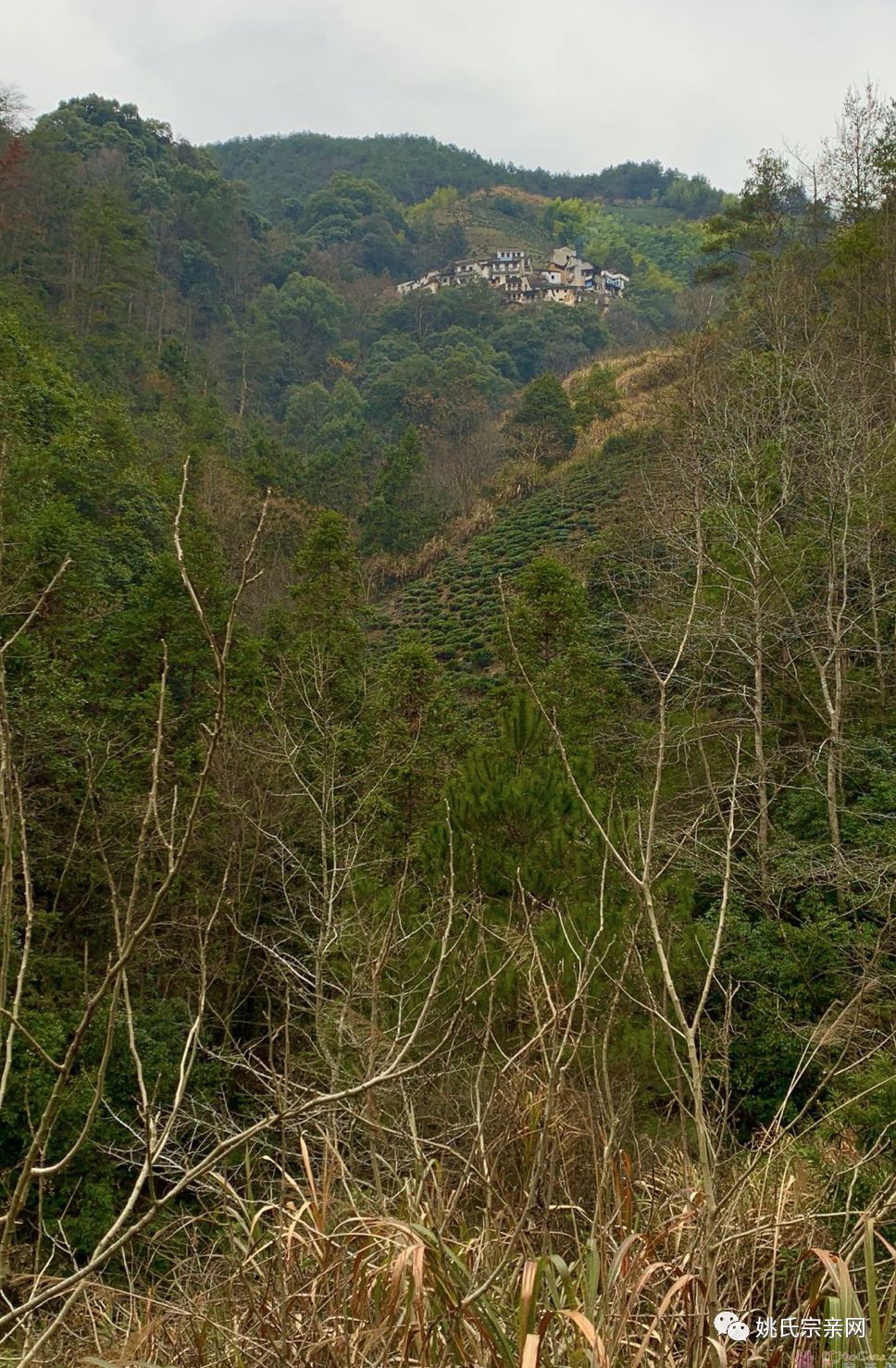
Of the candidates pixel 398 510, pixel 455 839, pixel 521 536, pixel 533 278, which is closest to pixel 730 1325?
pixel 455 839

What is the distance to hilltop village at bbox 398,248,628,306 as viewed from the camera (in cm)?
7906

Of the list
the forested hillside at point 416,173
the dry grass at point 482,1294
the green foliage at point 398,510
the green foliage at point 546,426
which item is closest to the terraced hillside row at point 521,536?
the green foliage at point 546,426

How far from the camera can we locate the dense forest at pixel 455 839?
2.15 meters

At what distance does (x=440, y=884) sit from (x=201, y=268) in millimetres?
58257

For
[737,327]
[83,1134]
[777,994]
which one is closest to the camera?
[83,1134]

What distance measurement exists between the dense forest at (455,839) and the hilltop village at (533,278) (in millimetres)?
33520

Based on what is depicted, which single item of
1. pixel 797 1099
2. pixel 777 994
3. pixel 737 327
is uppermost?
pixel 737 327

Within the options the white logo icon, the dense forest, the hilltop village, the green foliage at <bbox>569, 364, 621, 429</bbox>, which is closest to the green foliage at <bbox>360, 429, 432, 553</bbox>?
the dense forest

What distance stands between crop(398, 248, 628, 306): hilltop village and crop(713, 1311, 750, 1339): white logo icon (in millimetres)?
77844

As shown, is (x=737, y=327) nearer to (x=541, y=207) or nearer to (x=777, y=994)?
(x=777, y=994)

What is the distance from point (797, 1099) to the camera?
9.29 meters

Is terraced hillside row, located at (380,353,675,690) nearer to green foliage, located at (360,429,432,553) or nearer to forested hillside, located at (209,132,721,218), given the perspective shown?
green foliage, located at (360,429,432,553)

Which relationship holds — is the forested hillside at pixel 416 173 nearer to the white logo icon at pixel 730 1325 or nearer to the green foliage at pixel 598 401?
the green foliage at pixel 598 401

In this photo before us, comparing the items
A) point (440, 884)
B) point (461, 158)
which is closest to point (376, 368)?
point (440, 884)
